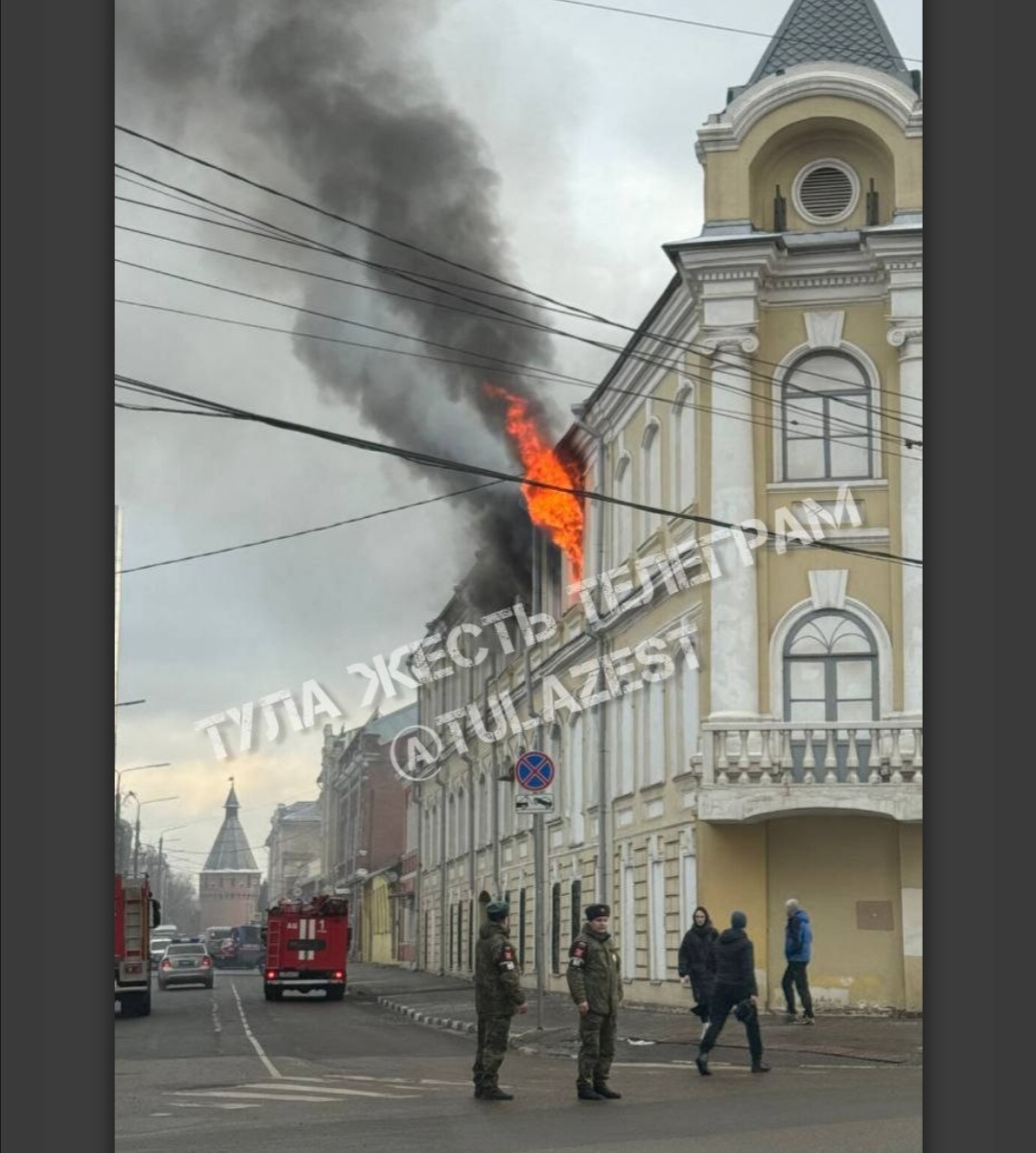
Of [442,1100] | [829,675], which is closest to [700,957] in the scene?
[829,675]

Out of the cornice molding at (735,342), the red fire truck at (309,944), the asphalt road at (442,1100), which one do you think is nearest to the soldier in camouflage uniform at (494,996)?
the asphalt road at (442,1100)

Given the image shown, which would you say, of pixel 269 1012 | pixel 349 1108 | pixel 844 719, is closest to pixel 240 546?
pixel 349 1108

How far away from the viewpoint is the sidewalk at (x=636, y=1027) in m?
12.1

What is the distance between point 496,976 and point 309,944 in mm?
5577

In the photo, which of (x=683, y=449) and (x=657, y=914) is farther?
(x=657, y=914)

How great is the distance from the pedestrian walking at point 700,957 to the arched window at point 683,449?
268 centimetres

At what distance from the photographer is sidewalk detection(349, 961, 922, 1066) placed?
39.6 ft

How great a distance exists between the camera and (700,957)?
13.0m

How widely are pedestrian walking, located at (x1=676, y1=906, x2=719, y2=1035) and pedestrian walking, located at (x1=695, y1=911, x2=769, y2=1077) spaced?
6 cm

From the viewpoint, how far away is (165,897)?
40.0 ft

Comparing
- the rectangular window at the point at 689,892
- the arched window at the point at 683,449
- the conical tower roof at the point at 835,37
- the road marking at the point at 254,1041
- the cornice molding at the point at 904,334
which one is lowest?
the road marking at the point at 254,1041

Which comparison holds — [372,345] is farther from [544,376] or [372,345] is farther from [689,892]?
[689,892]

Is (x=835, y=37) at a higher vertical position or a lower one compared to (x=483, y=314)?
higher

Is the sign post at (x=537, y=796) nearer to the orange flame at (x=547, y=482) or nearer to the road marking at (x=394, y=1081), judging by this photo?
the orange flame at (x=547, y=482)
